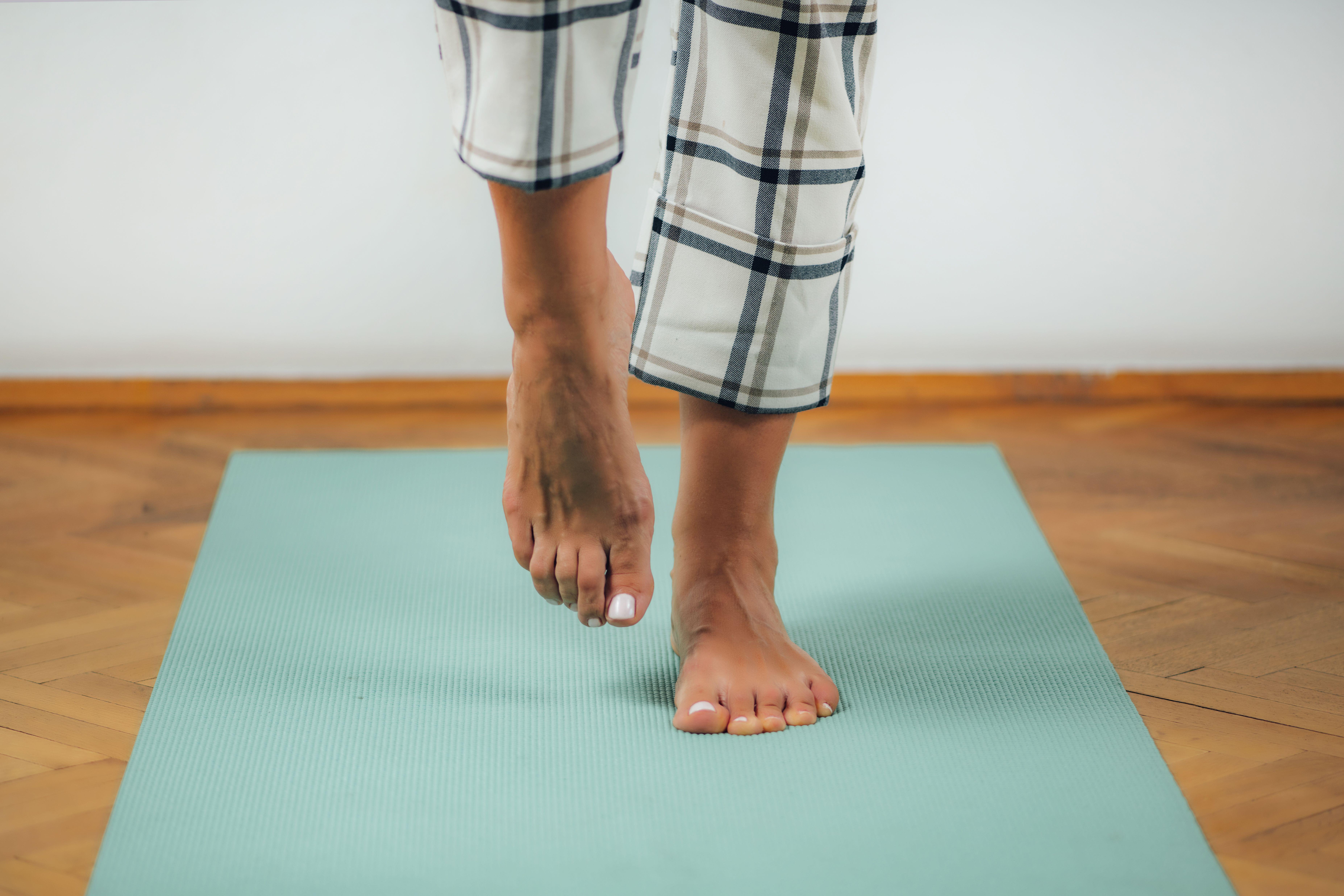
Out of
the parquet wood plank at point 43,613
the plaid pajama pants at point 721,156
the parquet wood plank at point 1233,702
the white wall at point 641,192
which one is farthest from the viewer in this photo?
the white wall at point 641,192

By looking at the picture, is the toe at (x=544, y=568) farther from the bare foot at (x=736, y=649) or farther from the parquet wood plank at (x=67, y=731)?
the parquet wood plank at (x=67, y=731)

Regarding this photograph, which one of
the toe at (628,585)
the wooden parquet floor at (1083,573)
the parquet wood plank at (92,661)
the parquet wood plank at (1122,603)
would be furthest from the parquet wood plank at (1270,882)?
the parquet wood plank at (92,661)

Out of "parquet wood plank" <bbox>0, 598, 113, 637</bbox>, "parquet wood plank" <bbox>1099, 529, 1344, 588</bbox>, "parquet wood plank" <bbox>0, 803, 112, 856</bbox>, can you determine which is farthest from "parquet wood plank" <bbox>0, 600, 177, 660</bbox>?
"parquet wood plank" <bbox>1099, 529, 1344, 588</bbox>

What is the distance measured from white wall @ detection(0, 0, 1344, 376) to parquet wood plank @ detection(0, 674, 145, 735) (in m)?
0.71

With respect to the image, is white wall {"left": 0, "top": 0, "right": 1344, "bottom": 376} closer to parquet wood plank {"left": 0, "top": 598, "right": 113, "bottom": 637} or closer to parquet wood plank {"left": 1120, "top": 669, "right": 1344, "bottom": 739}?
parquet wood plank {"left": 0, "top": 598, "right": 113, "bottom": 637}

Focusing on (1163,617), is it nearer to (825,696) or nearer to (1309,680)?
(1309,680)

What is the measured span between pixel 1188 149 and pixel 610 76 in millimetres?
1079

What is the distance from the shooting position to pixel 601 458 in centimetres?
84

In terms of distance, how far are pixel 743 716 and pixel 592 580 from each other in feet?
0.52

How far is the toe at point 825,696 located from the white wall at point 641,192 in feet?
2.62

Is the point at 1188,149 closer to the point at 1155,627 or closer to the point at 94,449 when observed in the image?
the point at 1155,627


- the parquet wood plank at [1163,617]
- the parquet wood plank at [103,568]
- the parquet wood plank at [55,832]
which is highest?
the parquet wood plank at [1163,617]

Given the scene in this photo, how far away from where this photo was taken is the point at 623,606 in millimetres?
829

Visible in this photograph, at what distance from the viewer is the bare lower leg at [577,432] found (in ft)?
2.62
